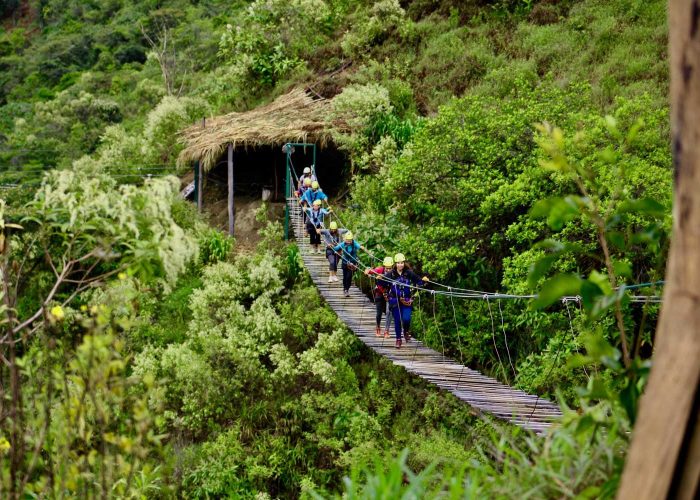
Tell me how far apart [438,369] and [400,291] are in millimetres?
758

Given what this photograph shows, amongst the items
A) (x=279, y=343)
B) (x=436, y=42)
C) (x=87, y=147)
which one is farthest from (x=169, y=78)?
(x=279, y=343)

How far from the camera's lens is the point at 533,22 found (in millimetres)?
12820

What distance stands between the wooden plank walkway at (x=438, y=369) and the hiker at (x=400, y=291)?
0.79 ft

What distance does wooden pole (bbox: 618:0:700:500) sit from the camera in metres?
1.37

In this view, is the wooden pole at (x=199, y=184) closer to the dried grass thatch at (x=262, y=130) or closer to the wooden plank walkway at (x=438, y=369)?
the dried grass thatch at (x=262, y=130)

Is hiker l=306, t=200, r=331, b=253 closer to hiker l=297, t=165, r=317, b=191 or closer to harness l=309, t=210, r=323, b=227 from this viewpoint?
harness l=309, t=210, r=323, b=227

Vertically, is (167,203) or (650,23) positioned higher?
(650,23)

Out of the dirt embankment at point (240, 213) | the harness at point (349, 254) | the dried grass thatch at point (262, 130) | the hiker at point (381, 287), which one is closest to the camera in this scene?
the hiker at point (381, 287)

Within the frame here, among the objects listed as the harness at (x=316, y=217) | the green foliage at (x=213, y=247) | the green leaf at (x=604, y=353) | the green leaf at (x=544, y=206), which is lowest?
the green foliage at (x=213, y=247)

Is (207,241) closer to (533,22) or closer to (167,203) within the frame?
(533,22)

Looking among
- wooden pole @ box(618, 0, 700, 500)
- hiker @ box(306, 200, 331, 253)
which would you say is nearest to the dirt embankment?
hiker @ box(306, 200, 331, 253)

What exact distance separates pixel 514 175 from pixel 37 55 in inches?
934

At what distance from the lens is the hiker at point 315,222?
8719 mm

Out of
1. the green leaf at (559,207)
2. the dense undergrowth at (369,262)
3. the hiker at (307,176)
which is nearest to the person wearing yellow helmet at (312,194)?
the hiker at (307,176)
